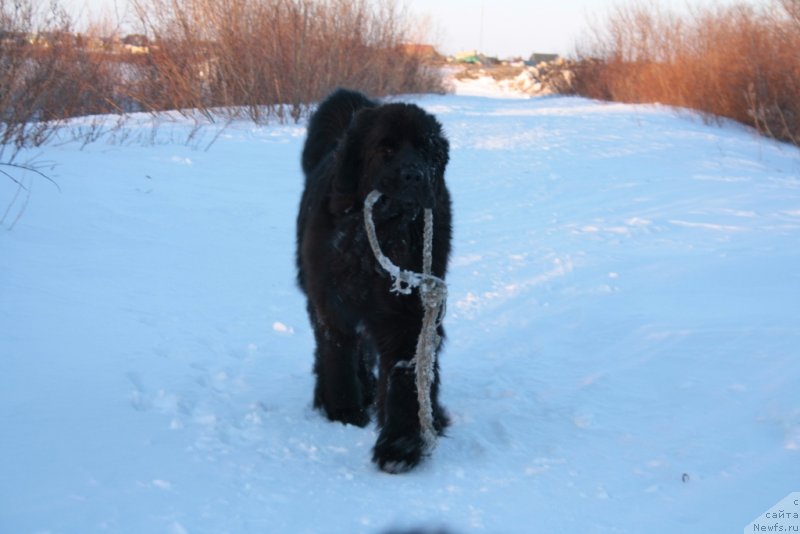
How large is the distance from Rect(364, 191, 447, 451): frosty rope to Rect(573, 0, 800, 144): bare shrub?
40.5 feet

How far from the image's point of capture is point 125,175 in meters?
7.52

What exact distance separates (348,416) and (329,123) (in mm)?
1713

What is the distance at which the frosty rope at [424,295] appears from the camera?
3.26 metres

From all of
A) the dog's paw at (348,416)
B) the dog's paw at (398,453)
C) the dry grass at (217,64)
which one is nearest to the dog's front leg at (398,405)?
the dog's paw at (398,453)

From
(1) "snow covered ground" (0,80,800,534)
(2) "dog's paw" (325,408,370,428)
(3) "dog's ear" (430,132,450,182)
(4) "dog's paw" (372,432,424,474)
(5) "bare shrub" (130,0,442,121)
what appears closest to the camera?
(1) "snow covered ground" (0,80,800,534)

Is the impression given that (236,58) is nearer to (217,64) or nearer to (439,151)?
(217,64)

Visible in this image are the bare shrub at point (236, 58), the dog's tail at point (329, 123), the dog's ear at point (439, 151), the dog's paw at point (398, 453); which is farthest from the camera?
the bare shrub at point (236, 58)

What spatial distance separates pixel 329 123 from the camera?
447cm

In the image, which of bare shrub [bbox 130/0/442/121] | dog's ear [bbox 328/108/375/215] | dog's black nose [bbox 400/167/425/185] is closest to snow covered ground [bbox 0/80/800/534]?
dog's ear [bbox 328/108/375/215]

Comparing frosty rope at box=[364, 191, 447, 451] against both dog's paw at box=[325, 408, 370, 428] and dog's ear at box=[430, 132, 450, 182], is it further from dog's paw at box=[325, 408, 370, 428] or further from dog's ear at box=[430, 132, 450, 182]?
dog's paw at box=[325, 408, 370, 428]

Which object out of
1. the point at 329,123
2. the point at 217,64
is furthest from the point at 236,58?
the point at 329,123

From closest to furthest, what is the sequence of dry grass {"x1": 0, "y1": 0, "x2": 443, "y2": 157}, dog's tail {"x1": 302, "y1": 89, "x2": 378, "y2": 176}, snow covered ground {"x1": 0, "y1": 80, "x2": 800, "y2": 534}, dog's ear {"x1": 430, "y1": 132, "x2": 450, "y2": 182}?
snow covered ground {"x1": 0, "y1": 80, "x2": 800, "y2": 534} → dog's ear {"x1": 430, "y1": 132, "x2": 450, "y2": 182} → dog's tail {"x1": 302, "y1": 89, "x2": 378, "y2": 176} → dry grass {"x1": 0, "y1": 0, "x2": 443, "y2": 157}

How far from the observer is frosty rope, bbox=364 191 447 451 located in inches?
128

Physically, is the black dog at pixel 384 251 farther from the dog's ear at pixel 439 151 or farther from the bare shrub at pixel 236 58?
the bare shrub at pixel 236 58
